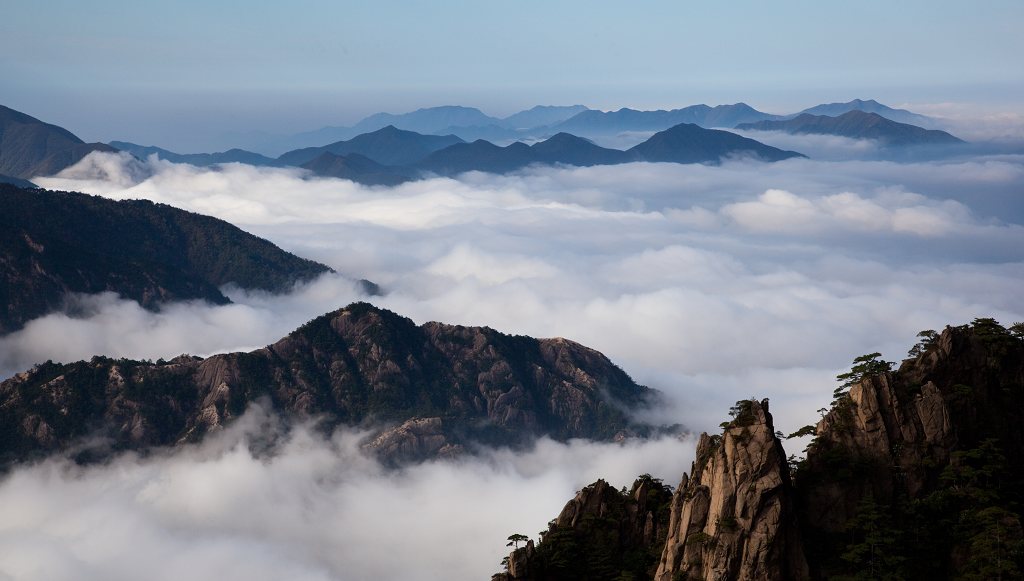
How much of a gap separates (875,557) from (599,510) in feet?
76.7

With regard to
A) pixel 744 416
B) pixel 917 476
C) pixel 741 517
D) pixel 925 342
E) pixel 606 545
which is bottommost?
pixel 606 545

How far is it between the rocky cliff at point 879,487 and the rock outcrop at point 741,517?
0.08m

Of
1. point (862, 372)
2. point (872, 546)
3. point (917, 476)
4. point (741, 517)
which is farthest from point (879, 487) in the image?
point (862, 372)

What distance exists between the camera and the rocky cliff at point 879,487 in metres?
68.6

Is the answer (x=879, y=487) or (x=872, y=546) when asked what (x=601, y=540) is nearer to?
(x=872, y=546)

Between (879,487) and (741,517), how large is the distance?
13325 mm

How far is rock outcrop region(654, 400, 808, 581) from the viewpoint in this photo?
67.8 meters

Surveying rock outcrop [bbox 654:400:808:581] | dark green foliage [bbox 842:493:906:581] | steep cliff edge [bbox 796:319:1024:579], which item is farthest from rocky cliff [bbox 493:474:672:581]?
dark green foliage [bbox 842:493:906:581]

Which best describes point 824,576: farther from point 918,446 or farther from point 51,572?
point 51,572

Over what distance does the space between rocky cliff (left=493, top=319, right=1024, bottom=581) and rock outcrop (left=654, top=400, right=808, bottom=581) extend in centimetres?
8

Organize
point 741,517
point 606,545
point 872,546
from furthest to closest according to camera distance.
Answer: point 606,545, point 872,546, point 741,517

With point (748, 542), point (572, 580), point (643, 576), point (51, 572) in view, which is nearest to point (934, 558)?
point (748, 542)

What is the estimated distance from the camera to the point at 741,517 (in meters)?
68.4

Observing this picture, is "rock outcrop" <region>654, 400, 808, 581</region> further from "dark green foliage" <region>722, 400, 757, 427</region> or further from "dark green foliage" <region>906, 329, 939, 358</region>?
"dark green foliage" <region>906, 329, 939, 358</region>
